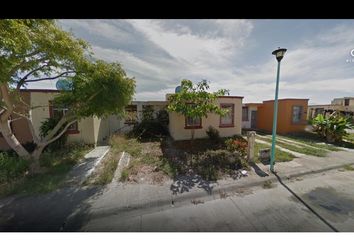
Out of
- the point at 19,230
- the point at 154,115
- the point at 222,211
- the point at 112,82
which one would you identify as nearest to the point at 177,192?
the point at 222,211

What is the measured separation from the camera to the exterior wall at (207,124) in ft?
32.7

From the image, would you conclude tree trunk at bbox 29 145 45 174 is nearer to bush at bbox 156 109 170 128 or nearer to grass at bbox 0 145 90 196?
grass at bbox 0 145 90 196

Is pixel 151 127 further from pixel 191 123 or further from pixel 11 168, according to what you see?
pixel 11 168

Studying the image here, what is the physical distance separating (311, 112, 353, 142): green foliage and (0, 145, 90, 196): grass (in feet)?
45.1

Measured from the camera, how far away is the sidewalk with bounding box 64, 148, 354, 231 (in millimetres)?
3723

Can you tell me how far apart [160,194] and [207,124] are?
651 cm

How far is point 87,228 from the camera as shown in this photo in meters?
3.19

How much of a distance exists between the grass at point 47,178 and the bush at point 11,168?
0.19 m

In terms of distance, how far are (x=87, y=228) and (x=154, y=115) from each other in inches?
418

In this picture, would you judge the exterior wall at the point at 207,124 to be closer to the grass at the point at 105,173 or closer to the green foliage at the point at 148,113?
the green foliage at the point at 148,113

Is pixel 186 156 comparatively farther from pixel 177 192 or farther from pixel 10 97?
pixel 10 97

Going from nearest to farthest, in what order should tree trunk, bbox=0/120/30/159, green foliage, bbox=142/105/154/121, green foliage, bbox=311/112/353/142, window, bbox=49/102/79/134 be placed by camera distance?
1. tree trunk, bbox=0/120/30/159
2. window, bbox=49/102/79/134
3. green foliage, bbox=311/112/353/142
4. green foliage, bbox=142/105/154/121

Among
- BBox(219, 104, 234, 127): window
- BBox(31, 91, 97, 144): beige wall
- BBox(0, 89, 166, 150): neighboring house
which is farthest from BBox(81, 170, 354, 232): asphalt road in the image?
BBox(31, 91, 97, 144): beige wall

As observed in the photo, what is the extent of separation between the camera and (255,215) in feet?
11.6
